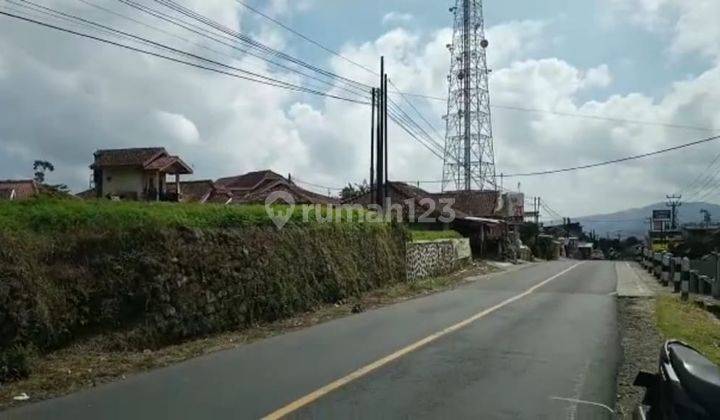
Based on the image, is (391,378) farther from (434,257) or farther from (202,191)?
(202,191)

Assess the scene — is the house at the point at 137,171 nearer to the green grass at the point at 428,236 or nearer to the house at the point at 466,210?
the house at the point at 466,210

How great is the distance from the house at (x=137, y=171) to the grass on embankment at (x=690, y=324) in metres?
36.3

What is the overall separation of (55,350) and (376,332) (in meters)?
5.53

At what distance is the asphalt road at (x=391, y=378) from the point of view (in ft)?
22.6

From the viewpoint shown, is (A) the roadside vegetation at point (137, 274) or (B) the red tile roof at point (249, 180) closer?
(A) the roadside vegetation at point (137, 274)

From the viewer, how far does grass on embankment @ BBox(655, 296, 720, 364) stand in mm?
11216

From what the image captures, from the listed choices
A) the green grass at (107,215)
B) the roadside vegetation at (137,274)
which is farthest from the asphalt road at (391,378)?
the green grass at (107,215)

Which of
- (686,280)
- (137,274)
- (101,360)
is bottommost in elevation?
(101,360)

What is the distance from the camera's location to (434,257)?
32.1 metres

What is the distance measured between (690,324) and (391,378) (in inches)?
335

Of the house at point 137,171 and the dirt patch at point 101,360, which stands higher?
the house at point 137,171

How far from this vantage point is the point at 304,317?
15742 mm

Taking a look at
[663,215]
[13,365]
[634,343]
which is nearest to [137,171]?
[13,365]

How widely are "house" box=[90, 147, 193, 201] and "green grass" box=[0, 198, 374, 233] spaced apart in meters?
33.2
